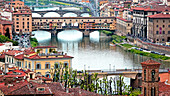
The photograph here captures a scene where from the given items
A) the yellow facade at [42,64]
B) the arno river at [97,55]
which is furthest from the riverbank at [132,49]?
the yellow facade at [42,64]

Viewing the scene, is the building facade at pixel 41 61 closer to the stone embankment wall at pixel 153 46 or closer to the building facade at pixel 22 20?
the stone embankment wall at pixel 153 46

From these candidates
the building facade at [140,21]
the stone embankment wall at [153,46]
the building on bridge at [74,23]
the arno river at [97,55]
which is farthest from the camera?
the building on bridge at [74,23]

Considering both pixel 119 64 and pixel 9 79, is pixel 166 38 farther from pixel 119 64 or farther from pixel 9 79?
pixel 9 79

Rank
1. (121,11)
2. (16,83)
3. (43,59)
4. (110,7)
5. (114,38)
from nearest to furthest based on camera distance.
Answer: (16,83)
(43,59)
(114,38)
(121,11)
(110,7)

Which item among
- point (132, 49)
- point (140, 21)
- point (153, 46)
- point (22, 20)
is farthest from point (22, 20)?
point (153, 46)

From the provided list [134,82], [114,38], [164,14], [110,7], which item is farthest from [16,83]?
[110,7]

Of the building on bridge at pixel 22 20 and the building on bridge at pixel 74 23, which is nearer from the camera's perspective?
the building on bridge at pixel 22 20

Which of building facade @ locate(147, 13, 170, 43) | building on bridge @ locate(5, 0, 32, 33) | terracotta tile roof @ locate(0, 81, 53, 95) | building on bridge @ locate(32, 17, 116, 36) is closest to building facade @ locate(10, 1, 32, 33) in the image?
building on bridge @ locate(5, 0, 32, 33)
